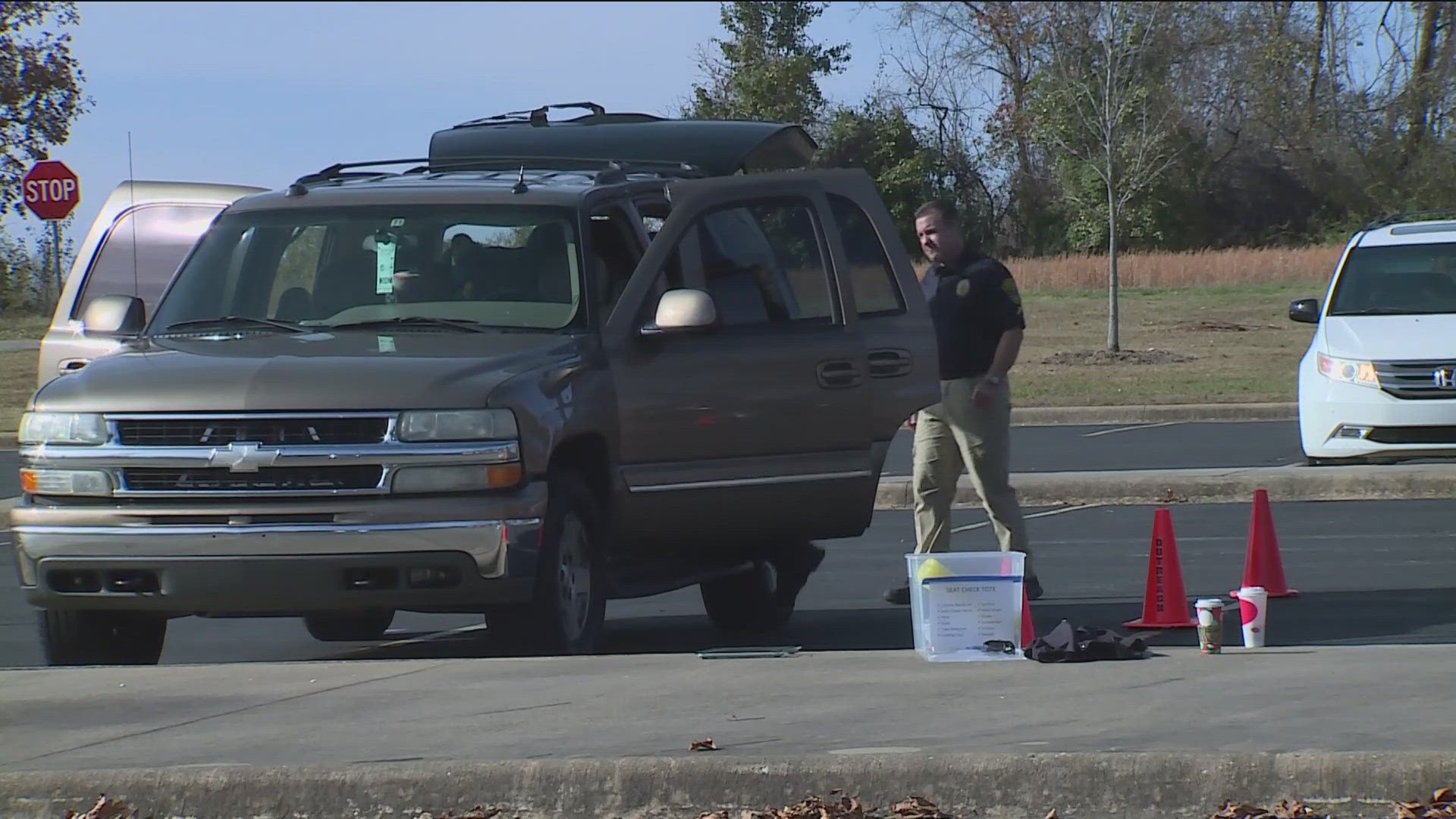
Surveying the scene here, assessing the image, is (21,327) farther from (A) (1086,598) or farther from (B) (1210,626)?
(B) (1210,626)

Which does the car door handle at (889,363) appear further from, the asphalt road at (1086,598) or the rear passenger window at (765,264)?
the asphalt road at (1086,598)

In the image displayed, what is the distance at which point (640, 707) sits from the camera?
20.6ft

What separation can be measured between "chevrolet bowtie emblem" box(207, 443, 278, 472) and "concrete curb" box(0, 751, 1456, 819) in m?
1.73

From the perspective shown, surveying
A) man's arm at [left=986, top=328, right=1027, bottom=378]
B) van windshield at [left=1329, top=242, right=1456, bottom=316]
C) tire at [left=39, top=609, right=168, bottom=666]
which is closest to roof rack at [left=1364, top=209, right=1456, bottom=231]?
van windshield at [left=1329, top=242, right=1456, bottom=316]

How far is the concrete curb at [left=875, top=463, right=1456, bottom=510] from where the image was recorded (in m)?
13.5

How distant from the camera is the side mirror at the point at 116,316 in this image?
827cm

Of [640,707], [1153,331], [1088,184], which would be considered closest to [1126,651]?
[640,707]

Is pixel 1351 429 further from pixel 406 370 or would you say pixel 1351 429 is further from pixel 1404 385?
pixel 406 370

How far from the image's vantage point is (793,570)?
368 inches

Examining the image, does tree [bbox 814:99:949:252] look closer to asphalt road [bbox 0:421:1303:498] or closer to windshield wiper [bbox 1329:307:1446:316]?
asphalt road [bbox 0:421:1303:498]

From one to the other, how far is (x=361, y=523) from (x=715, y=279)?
85.1 inches

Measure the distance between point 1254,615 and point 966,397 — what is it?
2.36 meters

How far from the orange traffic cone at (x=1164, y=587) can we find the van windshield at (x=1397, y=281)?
705 cm

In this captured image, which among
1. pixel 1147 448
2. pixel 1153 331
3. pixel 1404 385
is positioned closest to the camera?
pixel 1404 385
